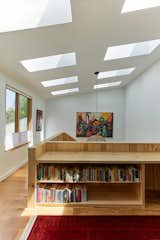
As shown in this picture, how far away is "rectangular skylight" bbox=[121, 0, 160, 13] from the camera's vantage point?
2.81m

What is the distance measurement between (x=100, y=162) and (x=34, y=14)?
6.86ft

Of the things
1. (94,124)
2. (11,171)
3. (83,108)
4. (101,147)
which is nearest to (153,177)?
(101,147)

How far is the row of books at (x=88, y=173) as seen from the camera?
2799 millimetres

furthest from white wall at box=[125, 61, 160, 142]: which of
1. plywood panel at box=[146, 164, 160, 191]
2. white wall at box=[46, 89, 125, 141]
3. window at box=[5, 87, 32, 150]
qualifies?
window at box=[5, 87, 32, 150]

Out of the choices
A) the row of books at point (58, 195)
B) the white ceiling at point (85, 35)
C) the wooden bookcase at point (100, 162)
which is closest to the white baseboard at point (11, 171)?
the wooden bookcase at point (100, 162)

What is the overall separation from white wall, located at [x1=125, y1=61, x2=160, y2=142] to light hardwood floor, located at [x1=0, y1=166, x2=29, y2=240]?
3496 millimetres

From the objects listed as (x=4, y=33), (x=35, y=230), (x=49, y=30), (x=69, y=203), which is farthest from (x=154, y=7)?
(x=35, y=230)

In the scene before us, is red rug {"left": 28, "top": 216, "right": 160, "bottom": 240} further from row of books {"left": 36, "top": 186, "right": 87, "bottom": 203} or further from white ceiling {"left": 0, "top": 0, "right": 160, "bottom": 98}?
white ceiling {"left": 0, "top": 0, "right": 160, "bottom": 98}

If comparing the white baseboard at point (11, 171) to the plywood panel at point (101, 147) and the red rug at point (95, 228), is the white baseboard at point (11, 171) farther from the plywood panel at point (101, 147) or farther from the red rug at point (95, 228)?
the red rug at point (95, 228)

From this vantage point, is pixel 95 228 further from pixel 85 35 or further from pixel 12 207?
pixel 85 35

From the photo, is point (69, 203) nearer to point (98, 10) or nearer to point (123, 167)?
point (123, 167)

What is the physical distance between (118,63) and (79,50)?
64.2 inches

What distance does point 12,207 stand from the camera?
2994 millimetres

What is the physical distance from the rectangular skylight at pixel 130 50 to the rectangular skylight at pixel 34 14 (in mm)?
1959
